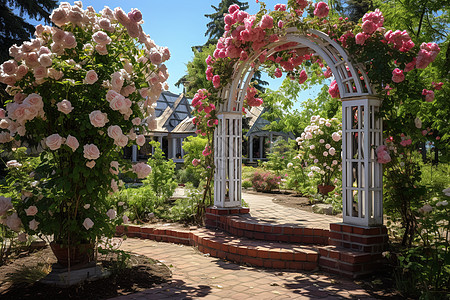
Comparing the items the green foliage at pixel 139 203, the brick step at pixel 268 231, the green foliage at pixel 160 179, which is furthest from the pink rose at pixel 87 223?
the green foliage at pixel 160 179

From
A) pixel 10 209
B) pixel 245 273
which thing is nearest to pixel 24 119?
pixel 10 209

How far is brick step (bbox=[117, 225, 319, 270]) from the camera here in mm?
5031

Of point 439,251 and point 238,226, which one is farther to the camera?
point 238,226

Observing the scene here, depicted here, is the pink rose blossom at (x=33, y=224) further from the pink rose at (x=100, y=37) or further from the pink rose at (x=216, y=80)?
the pink rose at (x=216, y=80)

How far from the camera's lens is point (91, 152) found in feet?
12.2

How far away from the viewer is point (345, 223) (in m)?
5.11

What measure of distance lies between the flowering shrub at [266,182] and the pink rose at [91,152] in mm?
8654

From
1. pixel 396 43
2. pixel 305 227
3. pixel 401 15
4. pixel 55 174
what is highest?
pixel 401 15

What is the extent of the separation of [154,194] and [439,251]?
Answer: 5.80m

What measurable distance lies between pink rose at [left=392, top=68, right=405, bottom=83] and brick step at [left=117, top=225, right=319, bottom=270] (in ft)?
7.97

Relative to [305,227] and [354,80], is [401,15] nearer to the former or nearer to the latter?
[354,80]

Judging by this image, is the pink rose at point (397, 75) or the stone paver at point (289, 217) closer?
the pink rose at point (397, 75)

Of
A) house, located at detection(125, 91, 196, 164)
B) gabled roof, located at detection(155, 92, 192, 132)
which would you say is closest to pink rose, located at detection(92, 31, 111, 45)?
house, located at detection(125, 91, 196, 164)

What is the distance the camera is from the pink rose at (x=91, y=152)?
3.73 m
